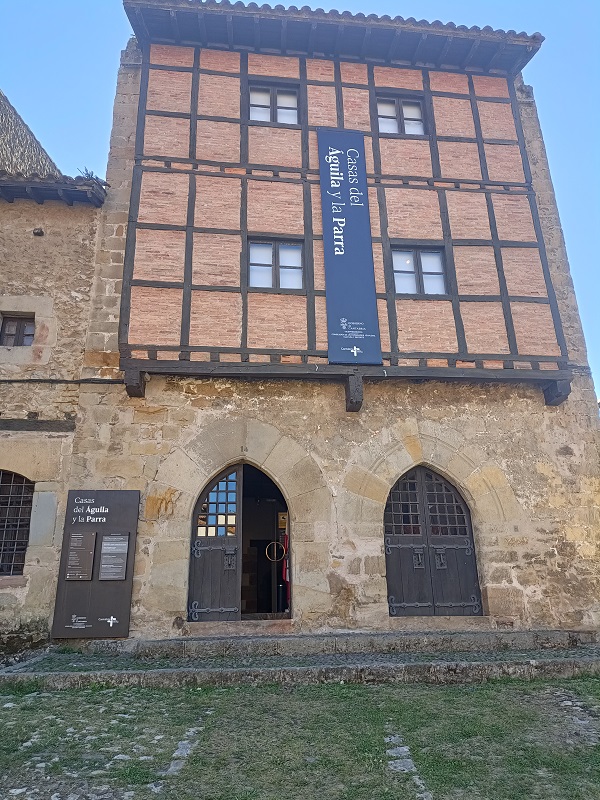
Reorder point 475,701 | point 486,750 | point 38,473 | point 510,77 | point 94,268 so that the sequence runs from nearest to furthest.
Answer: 1. point 486,750
2. point 475,701
3. point 38,473
4. point 94,268
5. point 510,77

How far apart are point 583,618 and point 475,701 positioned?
474 cm

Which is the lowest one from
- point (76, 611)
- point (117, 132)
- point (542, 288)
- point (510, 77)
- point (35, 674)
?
point (35, 674)

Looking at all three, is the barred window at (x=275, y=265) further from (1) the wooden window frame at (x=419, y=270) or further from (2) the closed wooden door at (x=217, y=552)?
(2) the closed wooden door at (x=217, y=552)

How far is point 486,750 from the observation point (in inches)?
159

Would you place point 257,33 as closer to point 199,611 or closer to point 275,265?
point 275,265

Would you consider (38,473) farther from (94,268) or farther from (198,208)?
(198,208)

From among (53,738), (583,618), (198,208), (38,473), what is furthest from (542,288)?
(53,738)

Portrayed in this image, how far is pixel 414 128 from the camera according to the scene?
1110 centimetres

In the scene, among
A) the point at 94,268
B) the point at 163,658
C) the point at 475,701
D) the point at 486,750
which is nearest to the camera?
the point at 486,750

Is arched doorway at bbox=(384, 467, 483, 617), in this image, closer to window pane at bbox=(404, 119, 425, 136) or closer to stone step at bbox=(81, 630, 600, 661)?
stone step at bbox=(81, 630, 600, 661)

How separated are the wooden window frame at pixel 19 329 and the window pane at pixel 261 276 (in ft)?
11.8

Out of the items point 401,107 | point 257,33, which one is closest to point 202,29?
point 257,33

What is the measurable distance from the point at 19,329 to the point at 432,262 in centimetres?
691

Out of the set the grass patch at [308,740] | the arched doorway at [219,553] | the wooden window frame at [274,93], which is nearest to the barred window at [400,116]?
the wooden window frame at [274,93]
